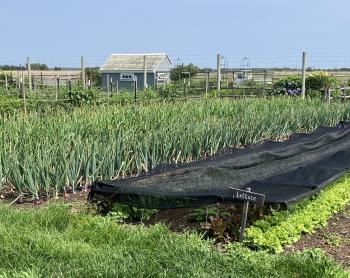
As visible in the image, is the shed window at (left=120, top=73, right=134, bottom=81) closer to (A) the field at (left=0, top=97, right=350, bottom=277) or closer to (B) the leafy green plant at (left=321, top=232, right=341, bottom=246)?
(A) the field at (left=0, top=97, right=350, bottom=277)

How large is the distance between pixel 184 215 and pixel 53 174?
1415 millimetres

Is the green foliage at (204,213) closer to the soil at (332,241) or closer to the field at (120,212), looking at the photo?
the field at (120,212)

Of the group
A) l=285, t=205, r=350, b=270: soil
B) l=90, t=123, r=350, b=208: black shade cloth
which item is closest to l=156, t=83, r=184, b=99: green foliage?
l=90, t=123, r=350, b=208: black shade cloth

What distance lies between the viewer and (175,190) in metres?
4.78

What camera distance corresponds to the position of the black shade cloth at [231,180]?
14.3ft

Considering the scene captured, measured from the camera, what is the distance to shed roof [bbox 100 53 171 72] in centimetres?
4047

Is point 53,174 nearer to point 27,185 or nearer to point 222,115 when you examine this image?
point 27,185

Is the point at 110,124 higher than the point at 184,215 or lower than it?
higher

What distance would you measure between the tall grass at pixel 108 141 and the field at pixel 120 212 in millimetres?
13

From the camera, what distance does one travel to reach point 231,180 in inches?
203

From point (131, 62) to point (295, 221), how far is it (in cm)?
3827

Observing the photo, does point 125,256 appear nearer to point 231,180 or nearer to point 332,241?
point 332,241

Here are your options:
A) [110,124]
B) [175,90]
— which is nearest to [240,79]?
[175,90]

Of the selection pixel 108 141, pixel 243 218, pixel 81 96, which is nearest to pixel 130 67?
pixel 81 96
